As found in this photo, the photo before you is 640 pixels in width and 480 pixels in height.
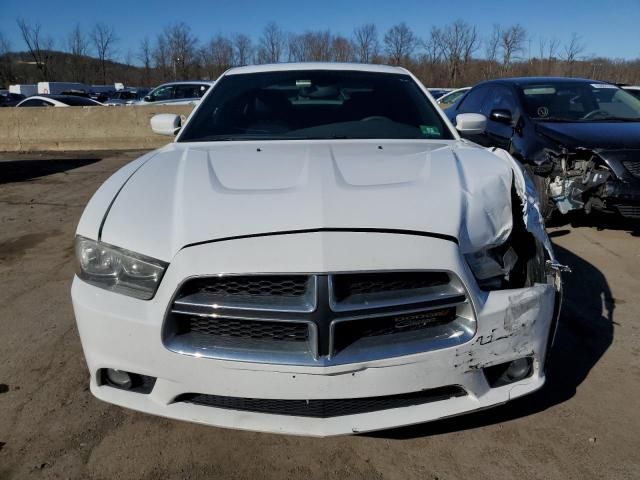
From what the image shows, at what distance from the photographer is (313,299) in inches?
67.1

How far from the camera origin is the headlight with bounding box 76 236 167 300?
1835 millimetres

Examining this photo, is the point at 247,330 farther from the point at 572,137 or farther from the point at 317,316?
the point at 572,137

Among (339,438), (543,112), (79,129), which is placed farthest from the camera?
(79,129)

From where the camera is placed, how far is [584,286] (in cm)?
376

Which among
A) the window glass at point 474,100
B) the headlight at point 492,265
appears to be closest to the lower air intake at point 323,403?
the headlight at point 492,265

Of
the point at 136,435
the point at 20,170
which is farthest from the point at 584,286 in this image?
the point at 20,170

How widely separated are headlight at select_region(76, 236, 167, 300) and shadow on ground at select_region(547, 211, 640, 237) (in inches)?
187

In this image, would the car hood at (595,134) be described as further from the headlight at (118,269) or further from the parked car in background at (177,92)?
the parked car in background at (177,92)

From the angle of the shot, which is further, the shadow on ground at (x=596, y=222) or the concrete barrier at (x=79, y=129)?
the concrete barrier at (x=79, y=129)

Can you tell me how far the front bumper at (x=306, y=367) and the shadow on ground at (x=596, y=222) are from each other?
157 inches

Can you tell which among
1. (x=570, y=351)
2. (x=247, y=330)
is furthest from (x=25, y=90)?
(x=570, y=351)

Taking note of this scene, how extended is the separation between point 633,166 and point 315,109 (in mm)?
3232

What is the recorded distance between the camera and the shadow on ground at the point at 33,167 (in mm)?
8849

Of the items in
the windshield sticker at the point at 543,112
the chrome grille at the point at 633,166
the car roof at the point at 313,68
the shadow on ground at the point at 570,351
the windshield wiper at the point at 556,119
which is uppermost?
the car roof at the point at 313,68
